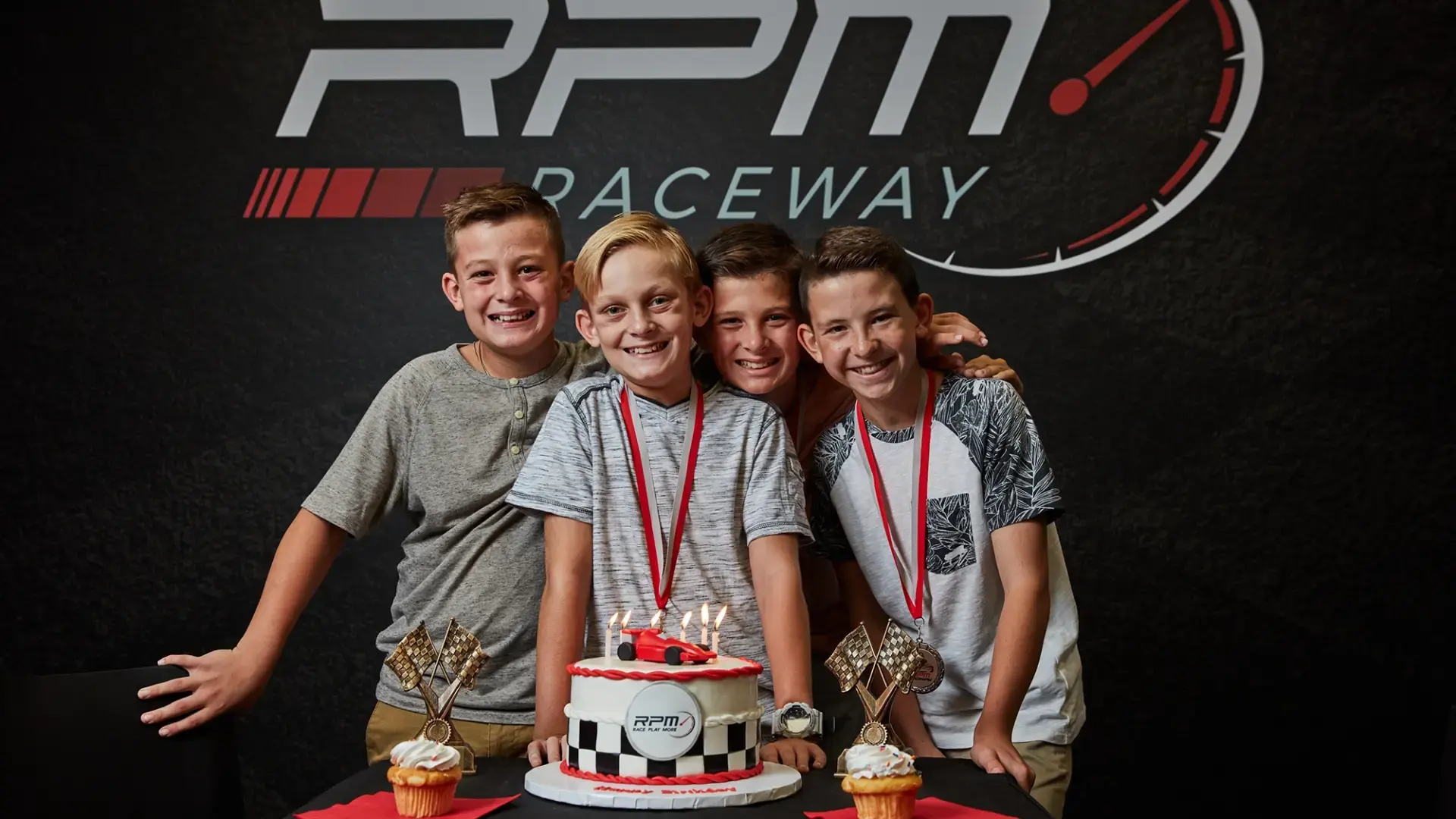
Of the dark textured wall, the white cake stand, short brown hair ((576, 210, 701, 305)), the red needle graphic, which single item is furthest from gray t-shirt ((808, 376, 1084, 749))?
the red needle graphic

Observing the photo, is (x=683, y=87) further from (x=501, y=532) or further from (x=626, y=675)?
(x=626, y=675)

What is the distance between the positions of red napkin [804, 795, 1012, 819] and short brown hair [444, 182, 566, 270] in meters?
1.30

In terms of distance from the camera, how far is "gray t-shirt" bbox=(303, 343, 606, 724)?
95.8 inches

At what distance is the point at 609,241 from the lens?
2.30 m

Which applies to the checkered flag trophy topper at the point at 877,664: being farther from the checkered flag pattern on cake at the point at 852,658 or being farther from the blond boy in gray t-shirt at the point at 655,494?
the blond boy in gray t-shirt at the point at 655,494

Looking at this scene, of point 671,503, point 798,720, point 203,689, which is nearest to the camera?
point 798,720

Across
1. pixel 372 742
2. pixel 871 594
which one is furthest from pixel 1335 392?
pixel 372 742

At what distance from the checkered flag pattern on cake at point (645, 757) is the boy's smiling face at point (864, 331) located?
0.79 metres

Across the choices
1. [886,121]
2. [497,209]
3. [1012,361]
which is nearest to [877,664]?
[497,209]

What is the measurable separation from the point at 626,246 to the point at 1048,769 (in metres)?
1.24

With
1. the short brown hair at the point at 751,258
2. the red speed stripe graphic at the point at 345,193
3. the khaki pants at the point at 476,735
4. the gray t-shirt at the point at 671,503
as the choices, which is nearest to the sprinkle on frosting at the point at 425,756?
the gray t-shirt at the point at 671,503

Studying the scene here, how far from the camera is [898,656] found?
1828 millimetres

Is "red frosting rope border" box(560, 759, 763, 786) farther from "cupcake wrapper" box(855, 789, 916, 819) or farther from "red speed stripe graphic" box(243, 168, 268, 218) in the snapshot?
"red speed stripe graphic" box(243, 168, 268, 218)

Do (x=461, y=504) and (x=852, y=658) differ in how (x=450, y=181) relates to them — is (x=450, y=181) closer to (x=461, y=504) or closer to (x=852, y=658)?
(x=461, y=504)
